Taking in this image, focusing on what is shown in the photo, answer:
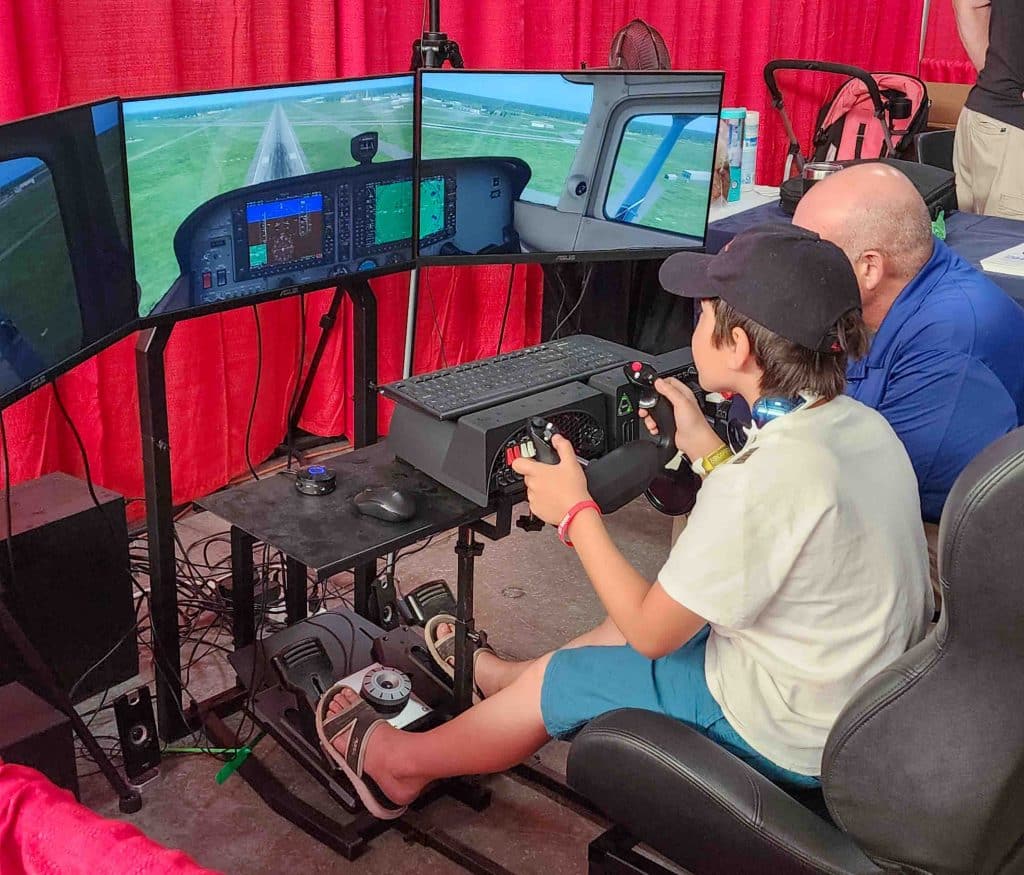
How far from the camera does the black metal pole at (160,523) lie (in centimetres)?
182

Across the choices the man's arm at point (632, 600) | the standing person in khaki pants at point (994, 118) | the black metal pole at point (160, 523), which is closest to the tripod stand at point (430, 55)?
the black metal pole at point (160, 523)

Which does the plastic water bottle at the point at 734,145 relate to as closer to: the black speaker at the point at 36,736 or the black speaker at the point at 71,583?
the black speaker at the point at 71,583

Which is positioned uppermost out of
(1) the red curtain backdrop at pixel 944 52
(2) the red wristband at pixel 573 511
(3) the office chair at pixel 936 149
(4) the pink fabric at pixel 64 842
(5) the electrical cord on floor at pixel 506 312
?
(1) the red curtain backdrop at pixel 944 52

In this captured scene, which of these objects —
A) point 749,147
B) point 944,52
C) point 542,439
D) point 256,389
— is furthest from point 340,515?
point 944,52

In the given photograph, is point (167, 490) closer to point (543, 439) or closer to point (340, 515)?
point (340, 515)

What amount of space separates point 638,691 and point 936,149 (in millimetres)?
2891

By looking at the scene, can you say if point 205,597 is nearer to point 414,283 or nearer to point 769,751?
point 414,283

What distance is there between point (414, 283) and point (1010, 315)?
112 cm

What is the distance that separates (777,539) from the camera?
1306 mm

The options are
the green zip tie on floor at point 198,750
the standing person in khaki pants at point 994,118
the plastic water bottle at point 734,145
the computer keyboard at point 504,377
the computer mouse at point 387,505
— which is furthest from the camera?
the standing person in khaki pants at point 994,118

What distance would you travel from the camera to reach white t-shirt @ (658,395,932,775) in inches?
51.4

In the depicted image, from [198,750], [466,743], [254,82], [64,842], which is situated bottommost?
[198,750]

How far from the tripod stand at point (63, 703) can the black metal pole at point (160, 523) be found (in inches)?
5.7

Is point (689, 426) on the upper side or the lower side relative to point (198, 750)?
upper
